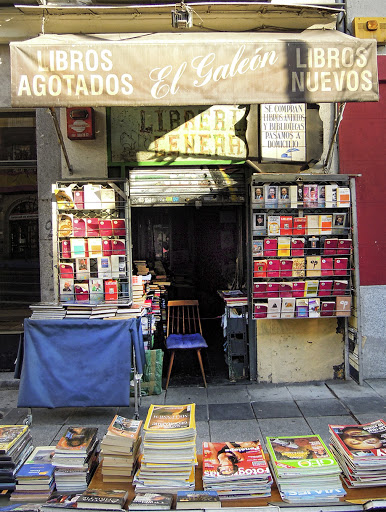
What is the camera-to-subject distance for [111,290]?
6.56m

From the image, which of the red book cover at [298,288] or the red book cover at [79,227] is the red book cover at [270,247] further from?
the red book cover at [79,227]

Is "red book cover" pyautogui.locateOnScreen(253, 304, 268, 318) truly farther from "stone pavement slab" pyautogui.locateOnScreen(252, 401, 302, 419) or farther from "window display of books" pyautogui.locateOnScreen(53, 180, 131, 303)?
"window display of books" pyautogui.locateOnScreen(53, 180, 131, 303)

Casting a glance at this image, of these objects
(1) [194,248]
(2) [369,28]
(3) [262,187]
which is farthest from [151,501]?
(1) [194,248]

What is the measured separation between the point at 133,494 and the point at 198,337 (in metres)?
4.06

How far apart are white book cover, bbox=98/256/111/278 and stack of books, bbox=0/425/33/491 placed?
3.37 meters

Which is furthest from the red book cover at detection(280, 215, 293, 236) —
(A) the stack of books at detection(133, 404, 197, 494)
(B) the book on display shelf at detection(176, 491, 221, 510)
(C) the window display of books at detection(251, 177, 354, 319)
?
(B) the book on display shelf at detection(176, 491, 221, 510)

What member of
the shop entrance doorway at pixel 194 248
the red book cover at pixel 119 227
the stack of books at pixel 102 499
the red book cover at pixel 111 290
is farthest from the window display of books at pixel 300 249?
the stack of books at pixel 102 499

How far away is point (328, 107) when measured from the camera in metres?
6.83

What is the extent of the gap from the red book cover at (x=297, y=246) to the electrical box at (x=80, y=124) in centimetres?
Result: 325

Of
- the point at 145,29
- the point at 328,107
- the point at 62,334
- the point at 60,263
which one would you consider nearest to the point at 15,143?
the point at 60,263

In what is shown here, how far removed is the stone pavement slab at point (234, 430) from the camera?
5196mm

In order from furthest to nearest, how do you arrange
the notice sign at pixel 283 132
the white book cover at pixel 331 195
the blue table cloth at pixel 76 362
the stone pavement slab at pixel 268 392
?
the notice sign at pixel 283 132 → the white book cover at pixel 331 195 → the stone pavement slab at pixel 268 392 → the blue table cloth at pixel 76 362

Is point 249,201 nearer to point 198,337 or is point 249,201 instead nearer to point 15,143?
point 198,337

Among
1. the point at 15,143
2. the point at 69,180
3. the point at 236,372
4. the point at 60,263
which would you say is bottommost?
the point at 236,372
